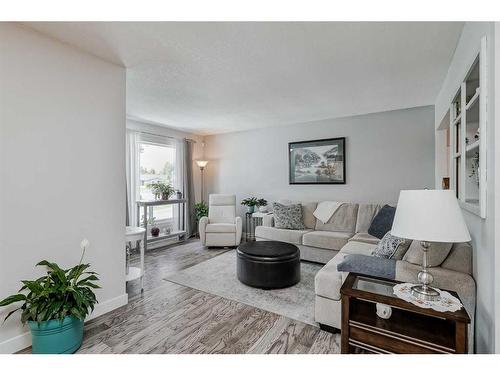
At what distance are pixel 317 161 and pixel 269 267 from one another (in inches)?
97.9

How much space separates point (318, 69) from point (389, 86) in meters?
1.09

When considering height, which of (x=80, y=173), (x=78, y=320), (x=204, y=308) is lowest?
(x=204, y=308)

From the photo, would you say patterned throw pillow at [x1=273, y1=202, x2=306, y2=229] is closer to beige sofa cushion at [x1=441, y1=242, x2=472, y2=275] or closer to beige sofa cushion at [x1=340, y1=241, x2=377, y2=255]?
beige sofa cushion at [x1=340, y1=241, x2=377, y2=255]

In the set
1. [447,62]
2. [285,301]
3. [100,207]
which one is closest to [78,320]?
[100,207]

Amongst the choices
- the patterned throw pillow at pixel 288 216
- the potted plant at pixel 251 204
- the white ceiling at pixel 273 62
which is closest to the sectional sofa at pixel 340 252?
the patterned throw pillow at pixel 288 216

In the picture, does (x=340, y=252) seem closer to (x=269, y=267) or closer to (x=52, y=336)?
(x=269, y=267)

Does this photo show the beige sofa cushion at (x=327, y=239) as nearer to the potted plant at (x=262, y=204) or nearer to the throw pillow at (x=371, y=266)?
the potted plant at (x=262, y=204)

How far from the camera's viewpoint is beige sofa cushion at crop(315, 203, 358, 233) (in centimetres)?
388

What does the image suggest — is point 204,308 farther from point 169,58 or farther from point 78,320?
point 169,58

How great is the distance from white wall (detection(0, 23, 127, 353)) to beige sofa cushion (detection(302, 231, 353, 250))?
2.51m

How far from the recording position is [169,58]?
7.50 feet

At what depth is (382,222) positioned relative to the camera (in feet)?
11.0

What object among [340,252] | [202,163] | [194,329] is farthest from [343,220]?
[202,163]
